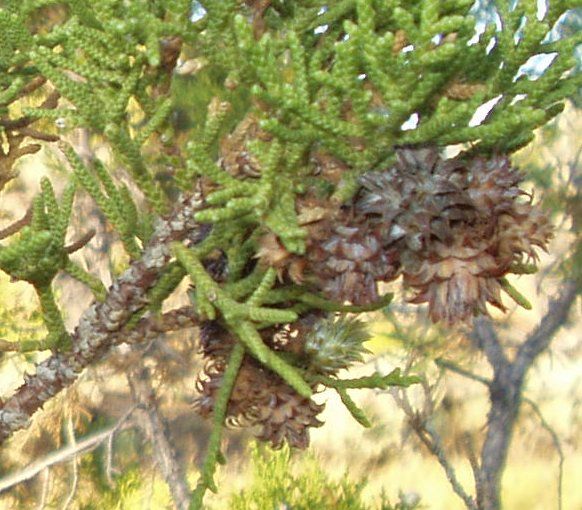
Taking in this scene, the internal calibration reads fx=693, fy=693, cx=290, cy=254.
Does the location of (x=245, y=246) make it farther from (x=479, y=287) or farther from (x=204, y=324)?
(x=479, y=287)

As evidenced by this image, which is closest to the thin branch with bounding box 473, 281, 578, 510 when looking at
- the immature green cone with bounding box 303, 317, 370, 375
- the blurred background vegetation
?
the blurred background vegetation

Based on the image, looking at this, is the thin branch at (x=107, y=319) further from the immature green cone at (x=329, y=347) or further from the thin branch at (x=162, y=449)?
the thin branch at (x=162, y=449)

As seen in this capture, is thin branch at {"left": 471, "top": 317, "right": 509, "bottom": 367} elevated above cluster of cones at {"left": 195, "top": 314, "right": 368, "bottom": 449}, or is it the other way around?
cluster of cones at {"left": 195, "top": 314, "right": 368, "bottom": 449}

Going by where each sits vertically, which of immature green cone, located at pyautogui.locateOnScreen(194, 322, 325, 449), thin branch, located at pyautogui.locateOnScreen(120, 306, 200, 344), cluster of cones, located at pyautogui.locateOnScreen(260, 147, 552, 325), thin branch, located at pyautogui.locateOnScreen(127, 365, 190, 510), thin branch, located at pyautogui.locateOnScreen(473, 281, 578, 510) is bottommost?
thin branch, located at pyautogui.locateOnScreen(473, 281, 578, 510)

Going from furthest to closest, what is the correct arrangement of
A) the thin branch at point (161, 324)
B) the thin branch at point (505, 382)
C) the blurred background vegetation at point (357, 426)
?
1. the thin branch at point (505, 382)
2. the blurred background vegetation at point (357, 426)
3. the thin branch at point (161, 324)

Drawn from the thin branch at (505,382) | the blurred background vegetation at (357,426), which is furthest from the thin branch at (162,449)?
the thin branch at (505,382)

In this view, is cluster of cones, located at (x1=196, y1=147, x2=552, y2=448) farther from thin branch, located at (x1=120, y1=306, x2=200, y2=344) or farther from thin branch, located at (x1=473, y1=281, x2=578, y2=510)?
thin branch, located at (x1=473, y1=281, x2=578, y2=510)

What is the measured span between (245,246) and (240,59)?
0.22 m

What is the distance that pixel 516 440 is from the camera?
3.92 metres

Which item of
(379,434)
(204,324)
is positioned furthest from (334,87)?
(379,434)

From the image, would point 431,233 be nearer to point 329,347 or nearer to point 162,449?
point 329,347

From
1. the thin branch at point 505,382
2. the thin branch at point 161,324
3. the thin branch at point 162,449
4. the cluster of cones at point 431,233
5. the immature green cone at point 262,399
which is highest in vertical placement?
the cluster of cones at point 431,233

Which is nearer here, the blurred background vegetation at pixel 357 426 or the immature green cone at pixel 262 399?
the immature green cone at pixel 262 399

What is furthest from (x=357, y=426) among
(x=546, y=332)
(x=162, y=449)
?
(x=162, y=449)
